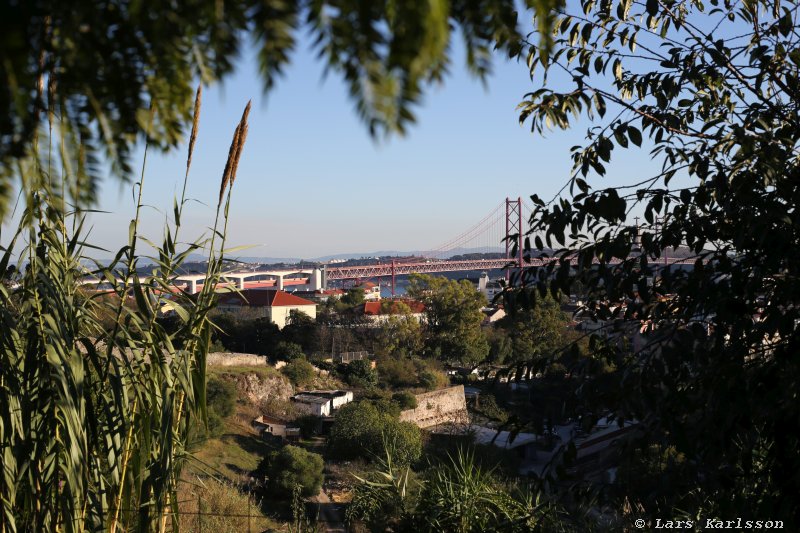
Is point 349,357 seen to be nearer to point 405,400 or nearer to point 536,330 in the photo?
point 405,400

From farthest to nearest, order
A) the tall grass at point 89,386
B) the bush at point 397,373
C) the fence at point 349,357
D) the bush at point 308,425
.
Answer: the fence at point 349,357
the bush at point 397,373
the bush at point 308,425
the tall grass at point 89,386

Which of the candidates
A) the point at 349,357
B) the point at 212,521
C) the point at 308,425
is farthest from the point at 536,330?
the point at 212,521

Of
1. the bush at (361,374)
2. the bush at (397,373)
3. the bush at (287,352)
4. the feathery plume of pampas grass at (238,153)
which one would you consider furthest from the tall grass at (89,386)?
the bush at (397,373)

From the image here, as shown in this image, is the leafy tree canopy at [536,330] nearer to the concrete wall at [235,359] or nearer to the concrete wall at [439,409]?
the concrete wall at [439,409]

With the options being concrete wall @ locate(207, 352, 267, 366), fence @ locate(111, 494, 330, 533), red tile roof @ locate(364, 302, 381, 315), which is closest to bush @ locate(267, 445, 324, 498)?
fence @ locate(111, 494, 330, 533)

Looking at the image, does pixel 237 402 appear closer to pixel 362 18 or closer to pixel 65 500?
pixel 65 500

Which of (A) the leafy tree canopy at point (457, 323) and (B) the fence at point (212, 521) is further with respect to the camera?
(A) the leafy tree canopy at point (457, 323)
